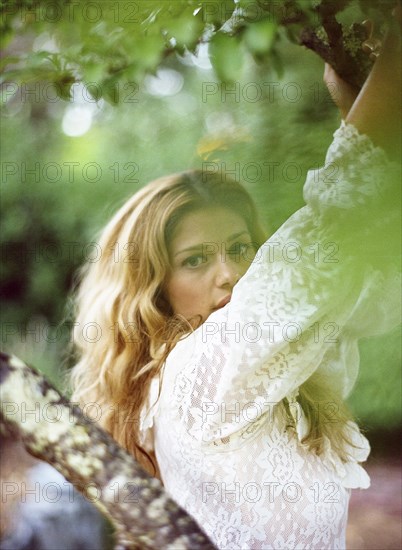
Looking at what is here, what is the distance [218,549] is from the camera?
1.57 meters

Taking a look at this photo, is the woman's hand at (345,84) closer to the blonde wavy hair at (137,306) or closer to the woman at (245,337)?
the woman at (245,337)

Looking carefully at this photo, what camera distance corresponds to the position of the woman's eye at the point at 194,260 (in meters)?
1.65

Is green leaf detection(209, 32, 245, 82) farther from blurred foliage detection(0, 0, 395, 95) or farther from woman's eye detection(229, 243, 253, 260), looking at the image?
woman's eye detection(229, 243, 253, 260)

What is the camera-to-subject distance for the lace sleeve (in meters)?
1.49

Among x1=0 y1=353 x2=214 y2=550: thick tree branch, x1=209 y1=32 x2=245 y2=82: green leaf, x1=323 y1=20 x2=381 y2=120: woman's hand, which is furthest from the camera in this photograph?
x1=323 y1=20 x2=381 y2=120: woman's hand

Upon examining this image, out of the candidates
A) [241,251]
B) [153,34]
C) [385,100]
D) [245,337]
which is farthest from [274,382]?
[153,34]

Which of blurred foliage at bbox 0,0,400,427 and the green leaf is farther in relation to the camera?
blurred foliage at bbox 0,0,400,427

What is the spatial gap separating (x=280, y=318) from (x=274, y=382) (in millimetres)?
139

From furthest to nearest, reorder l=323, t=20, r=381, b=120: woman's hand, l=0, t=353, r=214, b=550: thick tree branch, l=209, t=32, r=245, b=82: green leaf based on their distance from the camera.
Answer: l=323, t=20, r=381, b=120: woman's hand, l=0, t=353, r=214, b=550: thick tree branch, l=209, t=32, r=245, b=82: green leaf

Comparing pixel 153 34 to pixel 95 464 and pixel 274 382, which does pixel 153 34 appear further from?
pixel 95 464

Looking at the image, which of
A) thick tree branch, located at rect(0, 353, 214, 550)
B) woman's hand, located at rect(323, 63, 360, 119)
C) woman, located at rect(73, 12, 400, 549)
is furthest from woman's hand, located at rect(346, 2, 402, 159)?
thick tree branch, located at rect(0, 353, 214, 550)

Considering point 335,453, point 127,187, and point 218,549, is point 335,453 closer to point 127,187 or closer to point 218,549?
point 218,549

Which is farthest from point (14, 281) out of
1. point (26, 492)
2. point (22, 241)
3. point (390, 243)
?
point (390, 243)

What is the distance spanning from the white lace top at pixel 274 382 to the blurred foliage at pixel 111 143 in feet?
0.42
